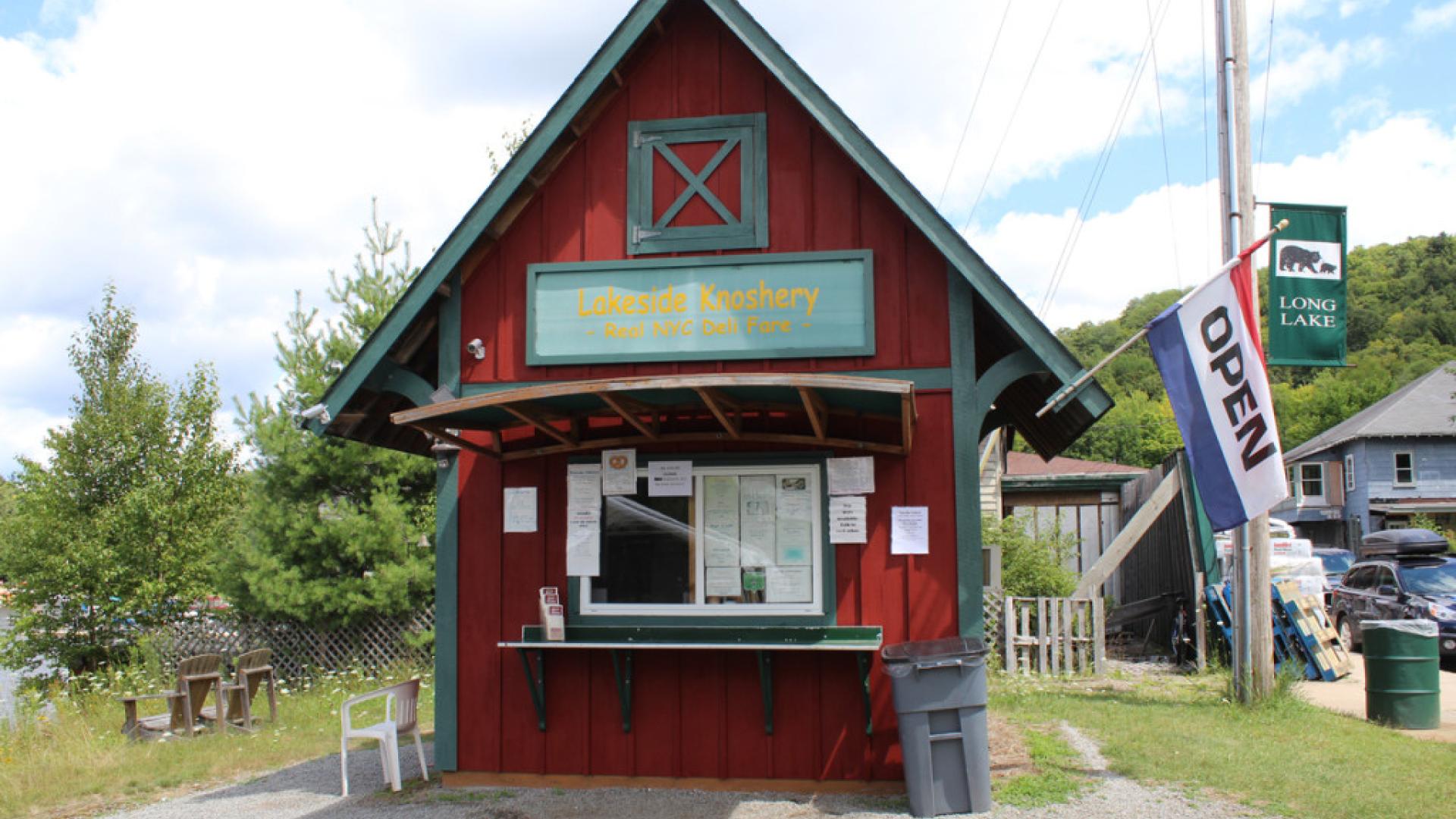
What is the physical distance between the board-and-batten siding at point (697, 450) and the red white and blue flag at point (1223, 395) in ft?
5.46

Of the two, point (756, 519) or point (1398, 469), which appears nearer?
point (756, 519)

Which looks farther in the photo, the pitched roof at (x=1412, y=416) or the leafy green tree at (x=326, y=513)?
the pitched roof at (x=1412, y=416)

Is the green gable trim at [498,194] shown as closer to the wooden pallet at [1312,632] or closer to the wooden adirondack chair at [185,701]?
the wooden adirondack chair at [185,701]

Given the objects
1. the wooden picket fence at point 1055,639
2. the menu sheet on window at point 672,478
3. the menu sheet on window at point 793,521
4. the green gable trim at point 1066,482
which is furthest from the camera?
the green gable trim at point 1066,482

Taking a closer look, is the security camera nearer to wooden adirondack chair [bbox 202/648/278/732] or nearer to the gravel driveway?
the gravel driveway

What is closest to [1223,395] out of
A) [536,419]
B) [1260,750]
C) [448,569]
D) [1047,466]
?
[1260,750]

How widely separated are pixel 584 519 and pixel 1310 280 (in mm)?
7831

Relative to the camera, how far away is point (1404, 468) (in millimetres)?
45125

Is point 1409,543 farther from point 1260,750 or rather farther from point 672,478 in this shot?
point 672,478

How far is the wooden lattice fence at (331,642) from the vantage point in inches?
603

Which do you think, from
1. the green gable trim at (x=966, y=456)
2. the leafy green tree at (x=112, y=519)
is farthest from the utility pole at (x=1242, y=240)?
the leafy green tree at (x=112, y=519)

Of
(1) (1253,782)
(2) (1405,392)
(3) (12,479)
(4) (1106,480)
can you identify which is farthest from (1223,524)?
(2) (1405,392)

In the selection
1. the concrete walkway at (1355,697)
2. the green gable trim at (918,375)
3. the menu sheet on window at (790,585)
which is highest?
the green gable trim at (918,375)

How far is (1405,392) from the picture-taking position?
4809cm
